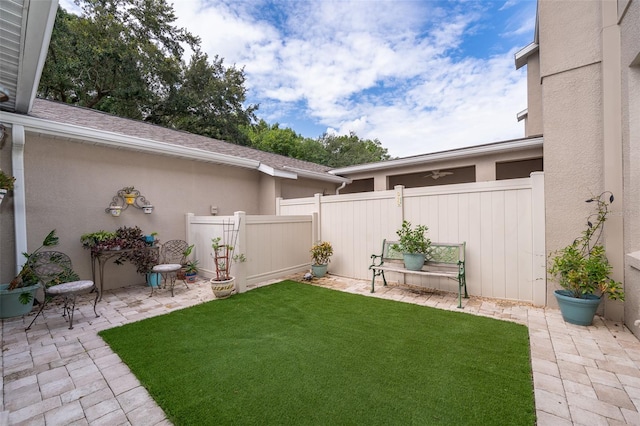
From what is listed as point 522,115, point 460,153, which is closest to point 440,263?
point 460,153

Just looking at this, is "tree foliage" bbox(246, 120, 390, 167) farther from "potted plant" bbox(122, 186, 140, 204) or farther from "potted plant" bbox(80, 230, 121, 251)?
"potted plant" bbox(80, 230, 121, 251)

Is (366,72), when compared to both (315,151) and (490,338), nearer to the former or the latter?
(490,338)

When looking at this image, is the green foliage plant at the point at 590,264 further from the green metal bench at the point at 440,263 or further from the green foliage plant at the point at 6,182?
the green foliage plant at the point at 6,182

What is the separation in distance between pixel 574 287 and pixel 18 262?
849 cm

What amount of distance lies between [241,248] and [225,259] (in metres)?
0.49

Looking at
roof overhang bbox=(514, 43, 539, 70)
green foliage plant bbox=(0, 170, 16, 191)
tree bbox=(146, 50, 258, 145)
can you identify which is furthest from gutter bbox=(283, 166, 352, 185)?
tree bbox=(146, 50, 258, 145)

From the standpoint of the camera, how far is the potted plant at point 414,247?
15.6ft

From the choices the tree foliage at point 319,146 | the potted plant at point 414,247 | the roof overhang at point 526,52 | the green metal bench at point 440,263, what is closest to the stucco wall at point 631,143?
the green metal bench at point 440,263

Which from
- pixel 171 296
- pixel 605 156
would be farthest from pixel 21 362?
pixel 605 156

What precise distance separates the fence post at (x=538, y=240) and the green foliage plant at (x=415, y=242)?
5.19 ft

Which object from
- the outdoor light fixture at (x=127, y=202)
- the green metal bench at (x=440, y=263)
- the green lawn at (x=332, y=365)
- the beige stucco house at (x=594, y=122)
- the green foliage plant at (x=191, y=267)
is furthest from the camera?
the green foliage plant at (x=191, y=267)

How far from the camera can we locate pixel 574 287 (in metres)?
3.48

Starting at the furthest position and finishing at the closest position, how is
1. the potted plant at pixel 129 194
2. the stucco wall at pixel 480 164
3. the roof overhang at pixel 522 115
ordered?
the roof overhang at pixel 522 115
the stucco wall at pixel 480 164
the potted plant at pixel 129 194

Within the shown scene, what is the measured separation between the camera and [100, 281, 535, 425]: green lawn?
1.93 meters
